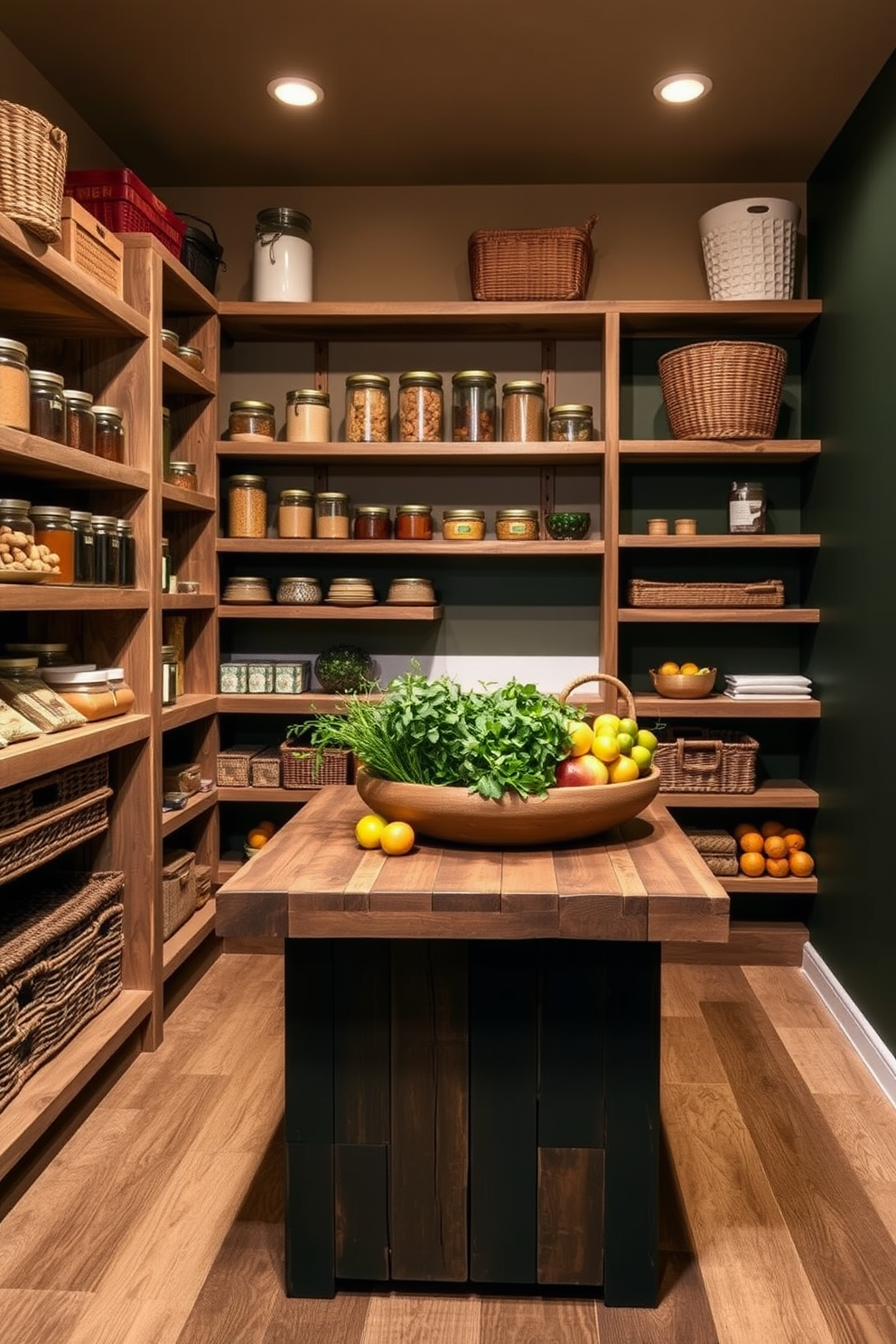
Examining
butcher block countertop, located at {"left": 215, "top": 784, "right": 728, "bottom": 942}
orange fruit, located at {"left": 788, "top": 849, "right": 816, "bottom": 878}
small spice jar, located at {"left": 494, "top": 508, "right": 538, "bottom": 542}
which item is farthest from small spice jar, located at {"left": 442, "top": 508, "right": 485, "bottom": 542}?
butcher block countertop, located at {"left": 215, "top": 784, "right": 728, "bottom": 942}

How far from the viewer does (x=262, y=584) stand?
12.5 feet

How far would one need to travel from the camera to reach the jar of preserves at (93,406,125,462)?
109 inches

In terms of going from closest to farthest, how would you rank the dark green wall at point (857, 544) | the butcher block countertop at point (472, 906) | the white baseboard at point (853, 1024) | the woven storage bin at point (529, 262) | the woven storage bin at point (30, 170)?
the butcher block countertop at point (472, 906) < the woven storage bin at point (30, 170) < the white baseboard at point (853, 1024) < the dark green wall at point (857, 544) < the woven storage bin at point (529, 262)

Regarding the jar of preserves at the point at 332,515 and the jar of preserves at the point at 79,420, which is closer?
the jar of preserves at the point at 79,420

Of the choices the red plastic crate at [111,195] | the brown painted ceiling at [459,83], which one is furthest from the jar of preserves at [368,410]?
the red plastic crate at [111,195]

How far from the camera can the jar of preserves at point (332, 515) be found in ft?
12.2

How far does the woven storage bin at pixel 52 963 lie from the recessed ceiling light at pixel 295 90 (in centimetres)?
231

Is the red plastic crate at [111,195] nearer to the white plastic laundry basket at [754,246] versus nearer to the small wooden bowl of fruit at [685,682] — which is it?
the white plastic laundry basket at [754,246]

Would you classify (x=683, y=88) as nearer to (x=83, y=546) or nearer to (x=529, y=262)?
(x=529, y=262)

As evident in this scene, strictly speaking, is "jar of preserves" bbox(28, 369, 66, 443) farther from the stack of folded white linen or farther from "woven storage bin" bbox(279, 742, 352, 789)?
the stack of folded white linen

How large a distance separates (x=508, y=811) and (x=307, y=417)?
2243 mm

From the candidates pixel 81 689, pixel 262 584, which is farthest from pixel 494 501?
pixel 81 689

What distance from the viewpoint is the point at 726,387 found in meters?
3.44

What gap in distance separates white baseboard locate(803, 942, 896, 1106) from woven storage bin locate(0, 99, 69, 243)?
281 cm
